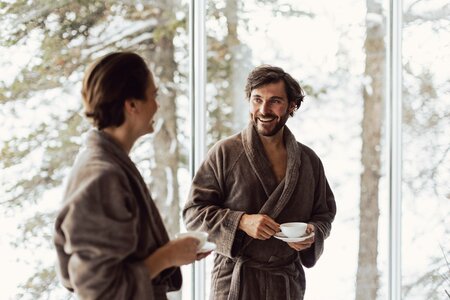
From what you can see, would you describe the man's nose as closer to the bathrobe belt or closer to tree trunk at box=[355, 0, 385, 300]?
the bathrobe belt

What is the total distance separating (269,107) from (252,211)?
39cm

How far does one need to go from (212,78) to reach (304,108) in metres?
0.51

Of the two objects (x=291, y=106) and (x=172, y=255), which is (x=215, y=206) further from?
(x=172, y=255)

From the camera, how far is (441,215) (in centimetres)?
356

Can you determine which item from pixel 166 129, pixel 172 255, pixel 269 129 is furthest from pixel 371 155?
pixel 172 255

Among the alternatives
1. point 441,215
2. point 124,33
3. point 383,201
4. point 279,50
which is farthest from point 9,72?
point 441,215

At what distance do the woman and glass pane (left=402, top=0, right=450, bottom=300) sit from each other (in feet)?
7.11

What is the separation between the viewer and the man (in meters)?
2.35

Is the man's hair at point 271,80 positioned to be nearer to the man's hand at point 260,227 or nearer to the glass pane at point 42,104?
the man's hand at point 260,227

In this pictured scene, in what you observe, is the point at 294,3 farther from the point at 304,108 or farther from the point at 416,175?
the point at 416,175

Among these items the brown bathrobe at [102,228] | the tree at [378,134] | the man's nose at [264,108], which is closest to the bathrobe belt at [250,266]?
the man's nose at [264,108]

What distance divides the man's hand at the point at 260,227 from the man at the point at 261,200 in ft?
0.04

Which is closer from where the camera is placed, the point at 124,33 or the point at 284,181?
the point at 284,181

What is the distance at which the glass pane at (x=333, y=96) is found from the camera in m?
3.33
